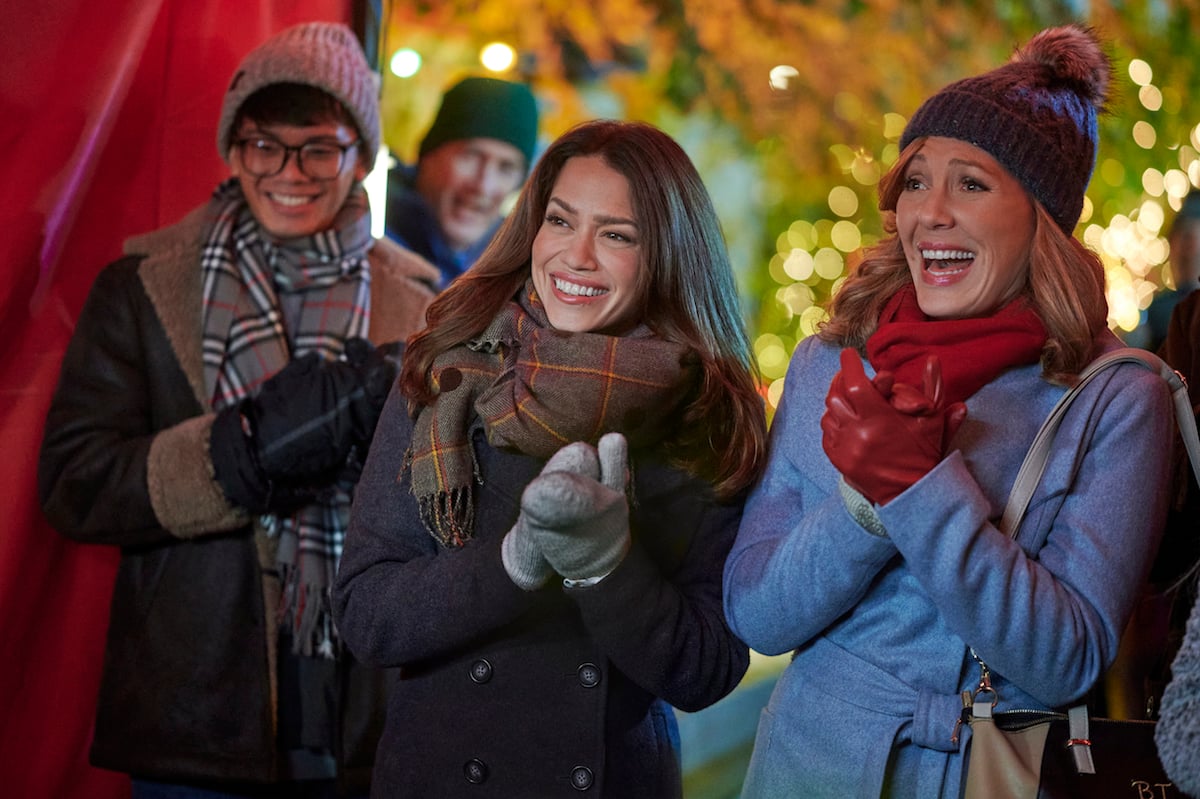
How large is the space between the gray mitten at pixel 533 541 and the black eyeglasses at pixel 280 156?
4.27 feet

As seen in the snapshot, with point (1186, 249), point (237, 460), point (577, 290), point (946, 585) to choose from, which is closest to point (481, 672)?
point (577, 290)

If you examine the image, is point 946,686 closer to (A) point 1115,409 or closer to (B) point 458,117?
(A) point 1115,409

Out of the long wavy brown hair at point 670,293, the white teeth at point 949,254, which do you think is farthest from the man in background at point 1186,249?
the long wavy brown hair at point 670,293

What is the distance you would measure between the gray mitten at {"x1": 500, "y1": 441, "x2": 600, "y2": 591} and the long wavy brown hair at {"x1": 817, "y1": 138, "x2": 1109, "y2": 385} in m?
0.54

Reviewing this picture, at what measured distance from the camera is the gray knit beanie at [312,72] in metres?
2.73

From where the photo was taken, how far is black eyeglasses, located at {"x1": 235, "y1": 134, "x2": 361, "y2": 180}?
9.08 feet

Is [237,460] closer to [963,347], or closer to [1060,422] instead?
[963,347]

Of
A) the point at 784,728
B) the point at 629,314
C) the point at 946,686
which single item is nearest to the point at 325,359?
the point at 629,314

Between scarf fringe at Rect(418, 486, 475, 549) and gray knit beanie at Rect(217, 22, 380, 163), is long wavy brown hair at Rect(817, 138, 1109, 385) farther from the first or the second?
gray knit beanie at Rect(217, 22, 380, 163)

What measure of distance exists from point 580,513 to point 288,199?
145 cm

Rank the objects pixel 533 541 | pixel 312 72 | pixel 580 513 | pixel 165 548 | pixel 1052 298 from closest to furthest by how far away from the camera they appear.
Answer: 1. pixel 580 513
2. pixel 533 541
3. pixel 1052 298
4. pixel 165 548
5. pixel 312 72

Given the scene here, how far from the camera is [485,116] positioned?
3.80m

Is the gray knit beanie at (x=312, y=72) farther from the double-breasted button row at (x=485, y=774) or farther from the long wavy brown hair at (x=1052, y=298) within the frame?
the double-breasted button row at (x=485, y=774)

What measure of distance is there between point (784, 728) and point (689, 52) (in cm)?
376
